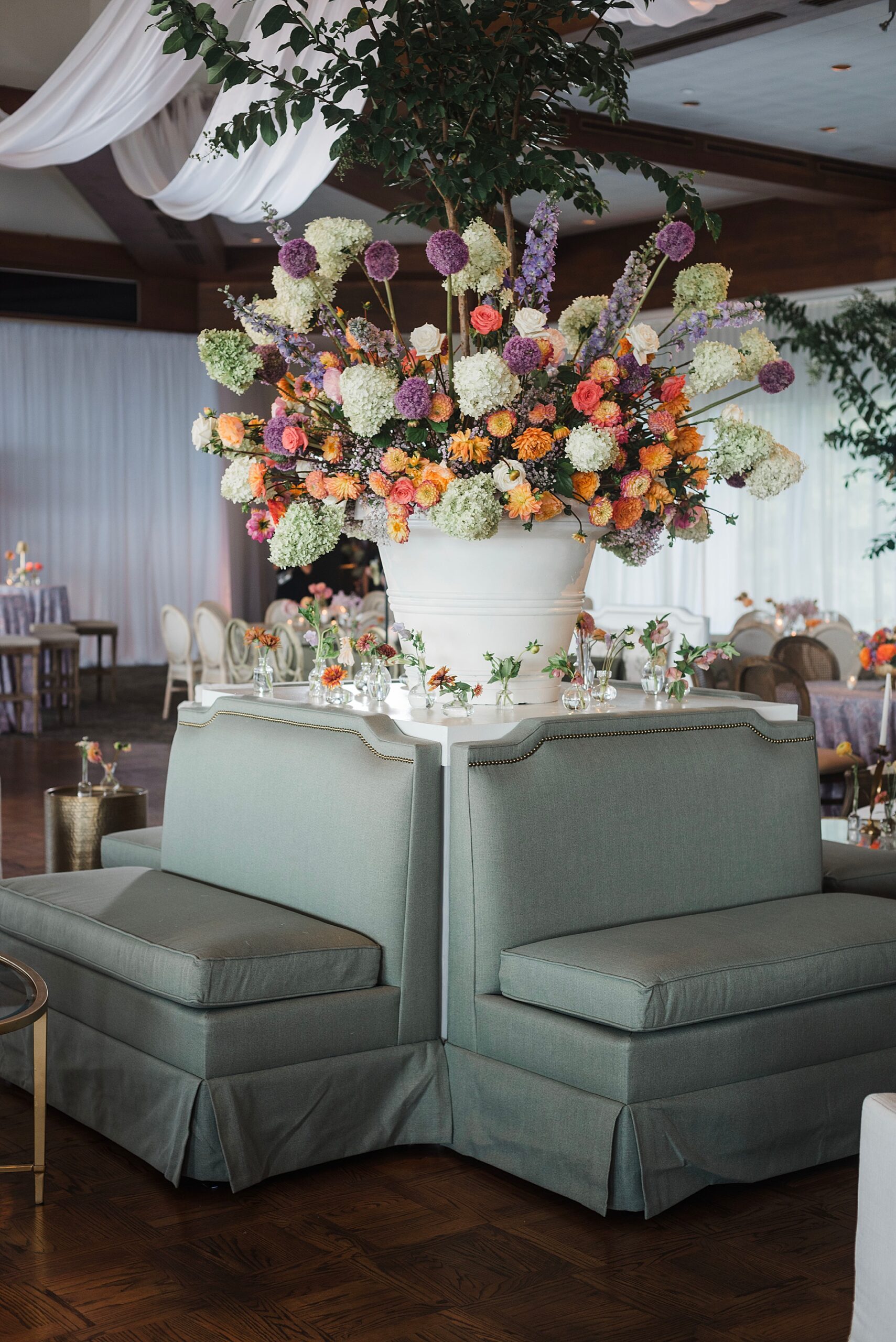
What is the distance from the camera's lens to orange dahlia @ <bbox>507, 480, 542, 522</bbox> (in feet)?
11.0

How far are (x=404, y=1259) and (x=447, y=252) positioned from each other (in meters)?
2.10

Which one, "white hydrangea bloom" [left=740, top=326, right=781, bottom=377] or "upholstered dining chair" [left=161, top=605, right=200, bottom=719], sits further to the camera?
"upholstered dining chair" [left=161, top=605, right=200, bottom=719]

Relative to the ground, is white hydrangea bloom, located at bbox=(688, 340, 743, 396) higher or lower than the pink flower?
higher

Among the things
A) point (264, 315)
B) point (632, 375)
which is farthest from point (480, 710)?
point (264, 315)

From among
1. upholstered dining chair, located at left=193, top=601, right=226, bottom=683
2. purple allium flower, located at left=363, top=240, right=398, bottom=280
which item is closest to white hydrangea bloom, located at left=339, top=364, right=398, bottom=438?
purple allium flower, located at left=363, top=240, right=398, bottom=280

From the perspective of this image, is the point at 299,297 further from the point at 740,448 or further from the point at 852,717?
the point at 852,717

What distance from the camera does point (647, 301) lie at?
12359 millimetres

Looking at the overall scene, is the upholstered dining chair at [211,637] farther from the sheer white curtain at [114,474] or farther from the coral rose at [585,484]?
the coral rose at [585,484]

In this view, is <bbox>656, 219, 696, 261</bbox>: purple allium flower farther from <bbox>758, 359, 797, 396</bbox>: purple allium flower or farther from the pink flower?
the pink flower

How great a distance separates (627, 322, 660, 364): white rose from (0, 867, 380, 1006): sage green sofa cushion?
4.94ft

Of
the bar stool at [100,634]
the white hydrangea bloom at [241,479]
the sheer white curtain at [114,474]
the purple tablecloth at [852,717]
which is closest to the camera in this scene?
the white hydrangea bloom at [241,479]

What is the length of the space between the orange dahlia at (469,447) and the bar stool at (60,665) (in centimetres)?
819

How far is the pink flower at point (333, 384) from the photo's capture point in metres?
3.47

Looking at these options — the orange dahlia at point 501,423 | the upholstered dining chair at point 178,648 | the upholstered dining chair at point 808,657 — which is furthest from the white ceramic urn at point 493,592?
the upholstered dining chair at point 178,648
